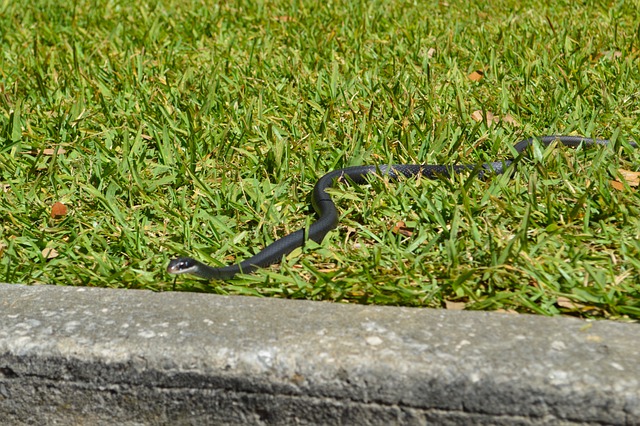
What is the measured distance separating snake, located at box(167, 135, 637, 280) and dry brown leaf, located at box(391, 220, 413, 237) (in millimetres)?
206

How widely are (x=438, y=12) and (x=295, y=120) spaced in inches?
81.1

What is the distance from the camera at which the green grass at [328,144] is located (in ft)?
8.96

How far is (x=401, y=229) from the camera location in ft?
10.0

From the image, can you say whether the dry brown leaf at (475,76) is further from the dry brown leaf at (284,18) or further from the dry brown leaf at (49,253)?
the dry brown leaf at (49,253)

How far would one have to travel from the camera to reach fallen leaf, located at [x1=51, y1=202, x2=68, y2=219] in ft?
10.6

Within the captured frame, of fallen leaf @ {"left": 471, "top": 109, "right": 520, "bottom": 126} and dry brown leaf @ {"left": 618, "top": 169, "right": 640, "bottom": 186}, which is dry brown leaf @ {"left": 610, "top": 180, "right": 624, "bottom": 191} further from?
fallen leaf @ {"left": 471, "top": 109, "right": 520, "bottom": 126}

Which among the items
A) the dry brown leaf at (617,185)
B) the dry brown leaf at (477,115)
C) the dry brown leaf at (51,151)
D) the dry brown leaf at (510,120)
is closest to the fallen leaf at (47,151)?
the dry brown leaf at (51,151)

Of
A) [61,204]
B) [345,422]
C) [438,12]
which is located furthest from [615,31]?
[345,422]

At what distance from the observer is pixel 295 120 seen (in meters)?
3.94

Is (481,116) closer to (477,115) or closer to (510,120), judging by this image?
(477,115)

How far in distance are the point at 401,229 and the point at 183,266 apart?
785 millimetres

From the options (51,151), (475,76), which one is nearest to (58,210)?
(51,151)

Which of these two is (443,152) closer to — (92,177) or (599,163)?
(599,163)

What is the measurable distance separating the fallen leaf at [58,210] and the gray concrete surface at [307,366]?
87cm
